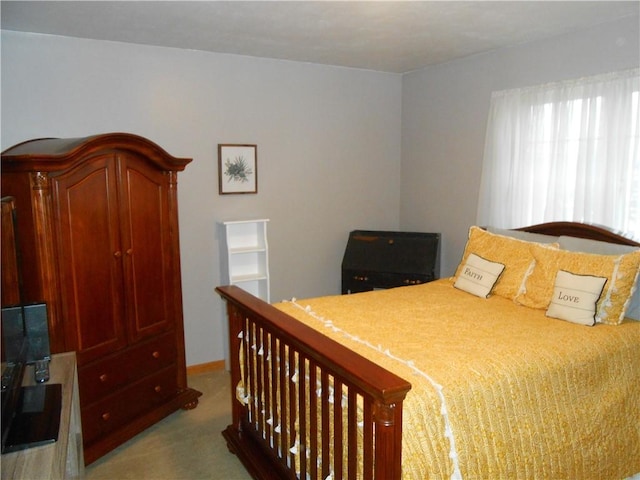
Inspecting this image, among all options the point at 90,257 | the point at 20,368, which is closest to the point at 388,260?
Result: the point at 90,257

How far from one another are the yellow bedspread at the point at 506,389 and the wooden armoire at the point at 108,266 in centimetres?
94

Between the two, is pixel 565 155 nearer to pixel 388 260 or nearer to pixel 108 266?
pixel 388 260

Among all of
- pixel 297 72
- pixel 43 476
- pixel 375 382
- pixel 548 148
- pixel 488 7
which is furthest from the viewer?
pixel 297 72

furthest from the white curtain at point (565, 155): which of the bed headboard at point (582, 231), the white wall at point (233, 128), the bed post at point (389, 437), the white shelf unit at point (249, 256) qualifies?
the bed post at point (389, 437)

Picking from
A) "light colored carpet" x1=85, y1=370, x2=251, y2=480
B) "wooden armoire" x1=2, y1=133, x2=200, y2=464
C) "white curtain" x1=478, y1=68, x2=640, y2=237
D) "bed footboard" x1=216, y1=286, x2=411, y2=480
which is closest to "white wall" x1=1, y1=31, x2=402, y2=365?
A: "wooden armoire" x1=2, y1=133, x2=200, y2=464

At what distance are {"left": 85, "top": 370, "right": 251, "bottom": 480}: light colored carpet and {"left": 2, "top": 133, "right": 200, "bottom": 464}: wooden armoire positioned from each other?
2.6 inches

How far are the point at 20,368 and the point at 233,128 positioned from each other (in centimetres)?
245

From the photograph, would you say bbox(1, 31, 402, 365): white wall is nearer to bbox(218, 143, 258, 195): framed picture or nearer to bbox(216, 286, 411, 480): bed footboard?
bbox(218, 143, 258, 195): framed picture

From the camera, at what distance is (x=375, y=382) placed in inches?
59.7

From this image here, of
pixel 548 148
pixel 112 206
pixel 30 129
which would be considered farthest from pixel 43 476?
pixel 548 148

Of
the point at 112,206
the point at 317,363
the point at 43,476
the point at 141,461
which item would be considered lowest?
the point at 141,461

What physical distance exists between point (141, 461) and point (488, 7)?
3.09 metres

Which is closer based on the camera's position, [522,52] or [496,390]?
[496,390]

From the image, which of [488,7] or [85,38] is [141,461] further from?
[488,7]
